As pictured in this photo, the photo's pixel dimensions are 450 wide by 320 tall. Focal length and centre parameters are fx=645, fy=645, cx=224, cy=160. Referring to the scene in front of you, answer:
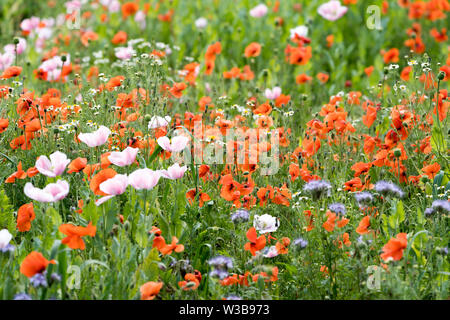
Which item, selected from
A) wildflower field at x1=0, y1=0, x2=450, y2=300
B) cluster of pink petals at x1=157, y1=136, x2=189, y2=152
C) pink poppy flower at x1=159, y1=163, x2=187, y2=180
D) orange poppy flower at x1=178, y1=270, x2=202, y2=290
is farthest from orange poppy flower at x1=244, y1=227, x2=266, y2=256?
cluster of pink petals at x1=157, y1=136, x2=189, y2=152

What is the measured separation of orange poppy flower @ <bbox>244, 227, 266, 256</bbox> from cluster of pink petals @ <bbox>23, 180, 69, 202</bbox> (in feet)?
2.34

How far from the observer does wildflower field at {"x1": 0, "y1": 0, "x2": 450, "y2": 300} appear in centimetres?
234

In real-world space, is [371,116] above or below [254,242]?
above

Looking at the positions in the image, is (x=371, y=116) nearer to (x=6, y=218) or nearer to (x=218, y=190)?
(x=218, y=190)

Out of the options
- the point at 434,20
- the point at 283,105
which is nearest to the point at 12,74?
the point at 283,105

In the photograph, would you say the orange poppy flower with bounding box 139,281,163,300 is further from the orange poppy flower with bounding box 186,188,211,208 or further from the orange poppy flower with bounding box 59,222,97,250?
the orange poppy flower with bounding box 186,188,211,208

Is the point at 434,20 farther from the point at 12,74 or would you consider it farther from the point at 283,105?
the point at 12,74

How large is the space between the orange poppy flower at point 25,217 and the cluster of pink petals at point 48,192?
1.29 ft

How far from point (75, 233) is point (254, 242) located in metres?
0.70

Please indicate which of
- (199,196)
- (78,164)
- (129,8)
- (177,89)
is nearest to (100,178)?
(78,164)

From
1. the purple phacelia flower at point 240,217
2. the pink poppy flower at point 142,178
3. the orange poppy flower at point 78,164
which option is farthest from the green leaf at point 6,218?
the purple phacelia flower at point 240,217

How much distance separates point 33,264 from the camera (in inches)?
83.3

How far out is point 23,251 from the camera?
2.49 m

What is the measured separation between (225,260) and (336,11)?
3708 mm
